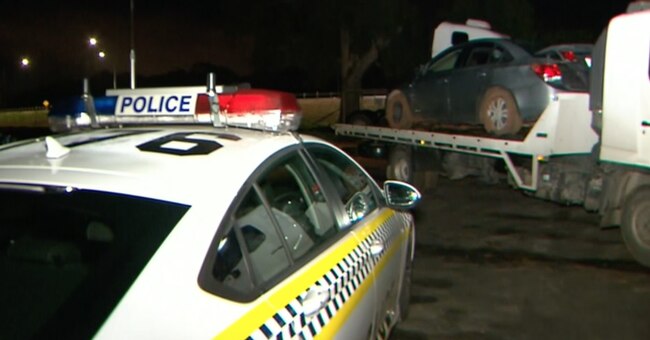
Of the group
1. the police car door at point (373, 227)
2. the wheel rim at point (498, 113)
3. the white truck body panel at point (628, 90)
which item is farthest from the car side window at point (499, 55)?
the police car door at point (373, 227)

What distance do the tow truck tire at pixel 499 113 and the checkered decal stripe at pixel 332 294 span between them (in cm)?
599

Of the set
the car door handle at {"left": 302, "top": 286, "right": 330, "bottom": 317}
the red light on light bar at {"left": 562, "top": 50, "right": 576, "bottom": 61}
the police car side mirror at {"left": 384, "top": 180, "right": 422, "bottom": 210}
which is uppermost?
the red light on light bar at {"left": 562, "top": 50, "right": 576, "bottom": 61}

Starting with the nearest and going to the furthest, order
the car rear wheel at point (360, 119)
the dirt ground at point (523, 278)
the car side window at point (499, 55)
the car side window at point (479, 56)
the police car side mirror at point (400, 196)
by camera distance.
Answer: the police car side mirror at point (400, 196)
the dirt ground at point (523, 278)
the car side window at point (499, 55)
the car side window at point (479, 56)
the car rear wheel at point (360, 119)

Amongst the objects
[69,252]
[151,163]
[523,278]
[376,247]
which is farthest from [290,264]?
[523,278]

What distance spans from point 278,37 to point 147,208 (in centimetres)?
2614

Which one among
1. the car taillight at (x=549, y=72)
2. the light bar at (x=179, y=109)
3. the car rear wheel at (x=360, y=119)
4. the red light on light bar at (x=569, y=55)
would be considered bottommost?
the car rear wheel at (x=360, y=119)

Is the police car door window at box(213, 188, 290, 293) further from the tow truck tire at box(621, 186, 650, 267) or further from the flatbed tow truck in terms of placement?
the tow truck tire at box(621, 186, 650, 267)

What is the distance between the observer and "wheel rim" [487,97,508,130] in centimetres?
1061

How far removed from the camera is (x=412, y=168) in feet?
43.3

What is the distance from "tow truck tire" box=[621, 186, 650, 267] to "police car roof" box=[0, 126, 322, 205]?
18.3ft

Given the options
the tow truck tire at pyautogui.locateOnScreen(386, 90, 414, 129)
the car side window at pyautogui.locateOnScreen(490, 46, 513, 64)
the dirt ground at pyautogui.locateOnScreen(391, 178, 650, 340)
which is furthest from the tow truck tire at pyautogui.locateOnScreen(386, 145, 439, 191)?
the car side window at pyautogui.locateOnScreen(490, 46, 513, 64)

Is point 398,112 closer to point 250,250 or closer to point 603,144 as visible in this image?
point 603,144

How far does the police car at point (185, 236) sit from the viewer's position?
235 centimetres

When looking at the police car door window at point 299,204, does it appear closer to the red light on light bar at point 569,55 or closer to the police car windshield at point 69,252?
the police car windshield at point 69,252
